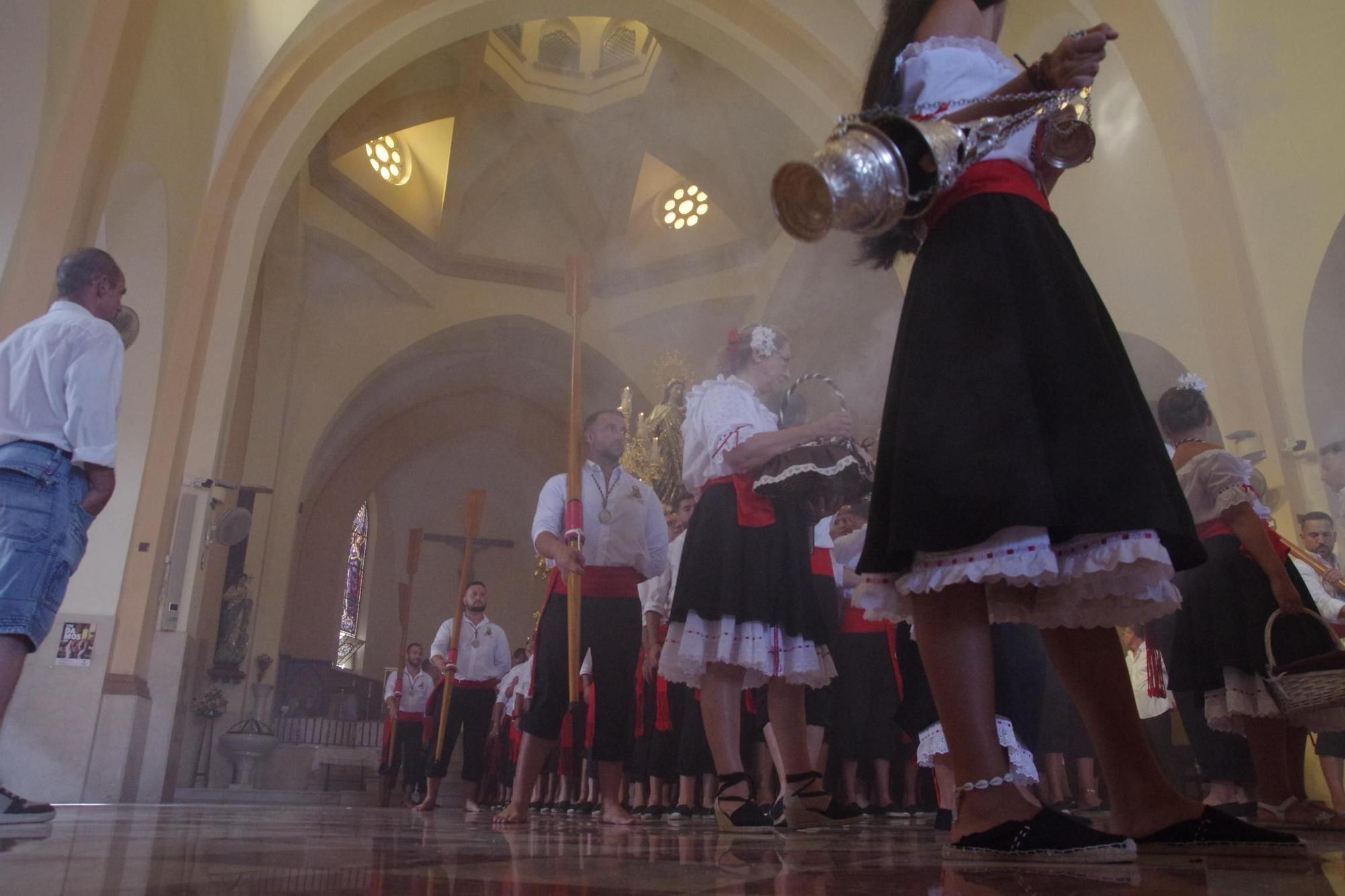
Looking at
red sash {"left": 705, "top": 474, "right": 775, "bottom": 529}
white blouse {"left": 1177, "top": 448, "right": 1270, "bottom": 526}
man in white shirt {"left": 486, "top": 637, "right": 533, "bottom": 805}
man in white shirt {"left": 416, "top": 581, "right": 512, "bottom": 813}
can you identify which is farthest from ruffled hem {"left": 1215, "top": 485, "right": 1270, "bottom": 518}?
man in white shirt {"left": 416, "top": 581, "right": 512, "bottom": 813}

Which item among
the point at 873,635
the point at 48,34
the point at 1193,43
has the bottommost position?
the point at 873,635

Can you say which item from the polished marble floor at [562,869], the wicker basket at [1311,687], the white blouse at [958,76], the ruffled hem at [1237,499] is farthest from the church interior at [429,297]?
the ruffled hem at [1237,499]

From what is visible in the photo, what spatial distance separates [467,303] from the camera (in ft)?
45.6

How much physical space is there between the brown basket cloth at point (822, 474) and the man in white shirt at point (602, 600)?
113 centimetres

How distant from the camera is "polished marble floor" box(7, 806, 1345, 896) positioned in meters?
0.85

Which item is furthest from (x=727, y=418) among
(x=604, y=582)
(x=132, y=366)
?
(x=132, y=366)

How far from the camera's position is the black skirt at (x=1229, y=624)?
9.95 feet

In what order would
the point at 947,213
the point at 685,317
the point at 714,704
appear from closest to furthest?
the point at 947,213 → the point at 714,704 → the point at 685,317

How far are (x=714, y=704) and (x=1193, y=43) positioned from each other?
5221 millimetres

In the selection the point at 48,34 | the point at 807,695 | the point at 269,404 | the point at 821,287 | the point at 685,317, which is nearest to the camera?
the point at 807,695

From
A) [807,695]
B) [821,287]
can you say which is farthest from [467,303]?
[807,695]

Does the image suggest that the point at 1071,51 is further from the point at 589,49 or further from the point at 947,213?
the point at 589,49

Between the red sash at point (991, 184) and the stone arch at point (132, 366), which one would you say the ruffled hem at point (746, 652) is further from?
the stone arch at point (132, 366)

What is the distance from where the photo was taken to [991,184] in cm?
152
